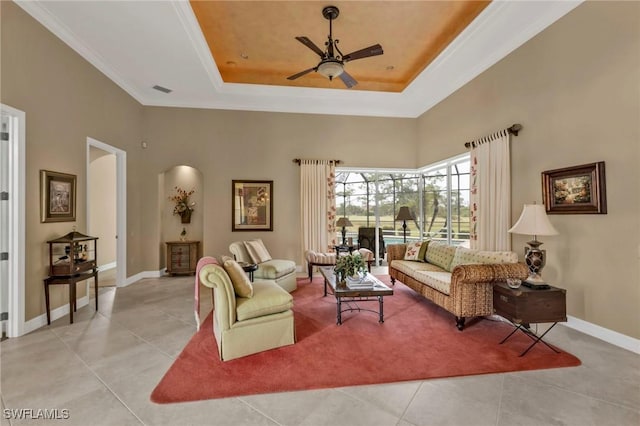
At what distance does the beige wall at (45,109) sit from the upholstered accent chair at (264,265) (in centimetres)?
223

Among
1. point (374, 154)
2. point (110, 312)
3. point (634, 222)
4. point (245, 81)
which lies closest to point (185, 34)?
point (245, 81)

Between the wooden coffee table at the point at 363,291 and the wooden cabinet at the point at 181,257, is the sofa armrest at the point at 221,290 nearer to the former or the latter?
the wooden coffee table at the point at 363,291

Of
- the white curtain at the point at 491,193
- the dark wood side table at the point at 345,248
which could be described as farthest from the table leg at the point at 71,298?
the white curtain at the point at 491,193

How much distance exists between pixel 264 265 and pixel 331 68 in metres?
3.04

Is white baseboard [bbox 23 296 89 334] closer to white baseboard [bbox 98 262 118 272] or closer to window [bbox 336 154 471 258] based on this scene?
white baseboard [bbox 98 262 118 272]

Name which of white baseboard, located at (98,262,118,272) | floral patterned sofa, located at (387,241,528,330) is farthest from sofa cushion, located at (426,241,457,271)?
white baseboard, located at (98,262,118,272)

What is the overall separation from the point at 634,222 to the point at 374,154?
4.72 m

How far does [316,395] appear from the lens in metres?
2.24

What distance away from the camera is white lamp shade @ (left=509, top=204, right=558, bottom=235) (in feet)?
10.4

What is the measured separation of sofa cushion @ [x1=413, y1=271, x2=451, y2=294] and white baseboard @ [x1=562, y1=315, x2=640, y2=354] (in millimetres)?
1406

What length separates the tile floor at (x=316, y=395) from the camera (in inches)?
78.4

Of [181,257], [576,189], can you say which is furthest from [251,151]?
[576,189]

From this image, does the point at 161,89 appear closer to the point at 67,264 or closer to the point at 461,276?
the point at 67,264

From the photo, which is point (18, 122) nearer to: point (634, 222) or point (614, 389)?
point (614, 389)
